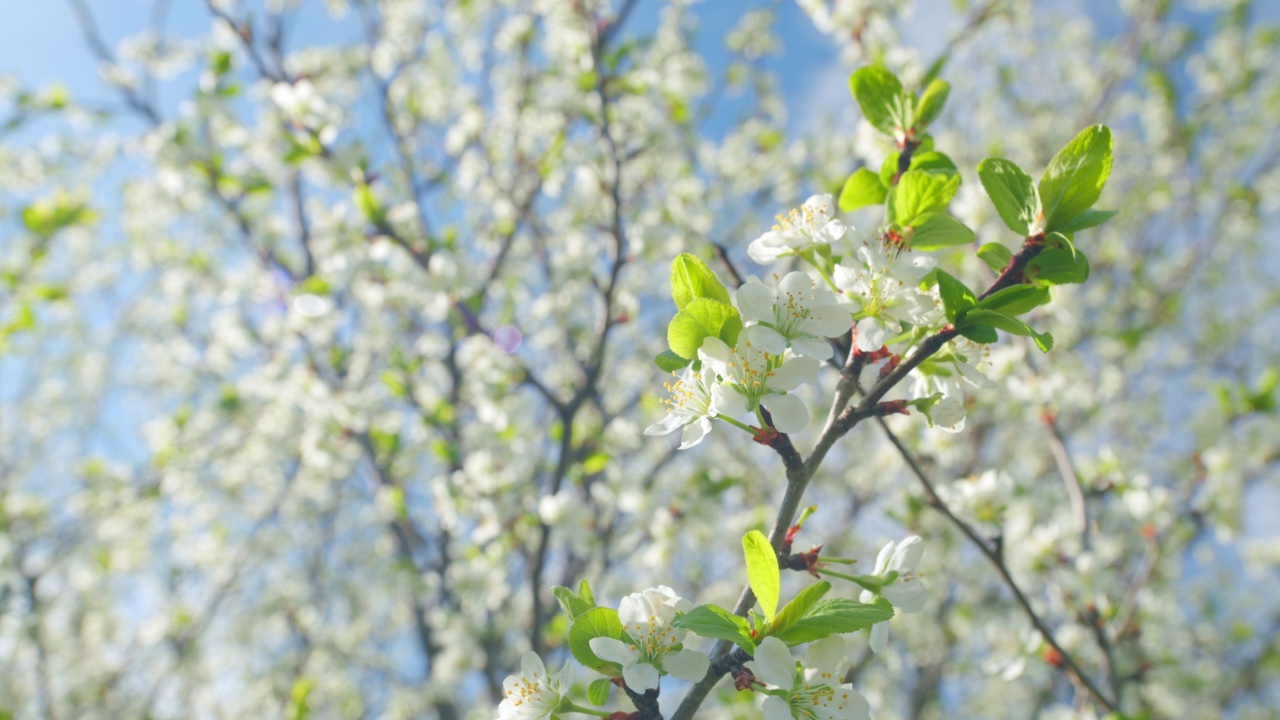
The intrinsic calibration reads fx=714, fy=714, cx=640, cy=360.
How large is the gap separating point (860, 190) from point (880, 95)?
0.70 feet

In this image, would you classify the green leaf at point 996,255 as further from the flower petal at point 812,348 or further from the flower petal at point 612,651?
the flower petal at point 612,651

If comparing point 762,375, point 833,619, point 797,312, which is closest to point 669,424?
point 762,375

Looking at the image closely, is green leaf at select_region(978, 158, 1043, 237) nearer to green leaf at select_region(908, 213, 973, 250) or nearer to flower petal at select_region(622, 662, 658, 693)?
green leaf at select_region(908, 213, 973, 250)

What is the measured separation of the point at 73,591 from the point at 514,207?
7.75 meters

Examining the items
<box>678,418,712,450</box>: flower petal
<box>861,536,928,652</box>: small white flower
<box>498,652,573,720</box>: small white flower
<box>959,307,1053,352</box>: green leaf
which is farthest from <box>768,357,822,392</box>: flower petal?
<box>498,652,573,720</box>: small white flower

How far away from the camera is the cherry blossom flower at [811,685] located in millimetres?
1000

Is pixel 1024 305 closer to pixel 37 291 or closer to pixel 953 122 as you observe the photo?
pixel 37 291

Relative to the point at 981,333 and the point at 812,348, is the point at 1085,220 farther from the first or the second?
the point at 812,348

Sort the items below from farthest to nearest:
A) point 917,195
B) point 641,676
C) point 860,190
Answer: point 860,190 < point 917,195 < point 641,676

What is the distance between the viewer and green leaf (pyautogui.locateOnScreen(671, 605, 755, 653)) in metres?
0.96

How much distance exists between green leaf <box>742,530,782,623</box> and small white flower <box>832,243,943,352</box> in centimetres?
35

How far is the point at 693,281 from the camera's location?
3.71 ft

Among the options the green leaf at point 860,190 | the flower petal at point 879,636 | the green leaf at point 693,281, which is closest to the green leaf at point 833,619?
the flower petal at point 879,636

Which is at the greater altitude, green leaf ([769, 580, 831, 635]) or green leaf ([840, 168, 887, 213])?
green leaf ([840, 168, 887, 213])
